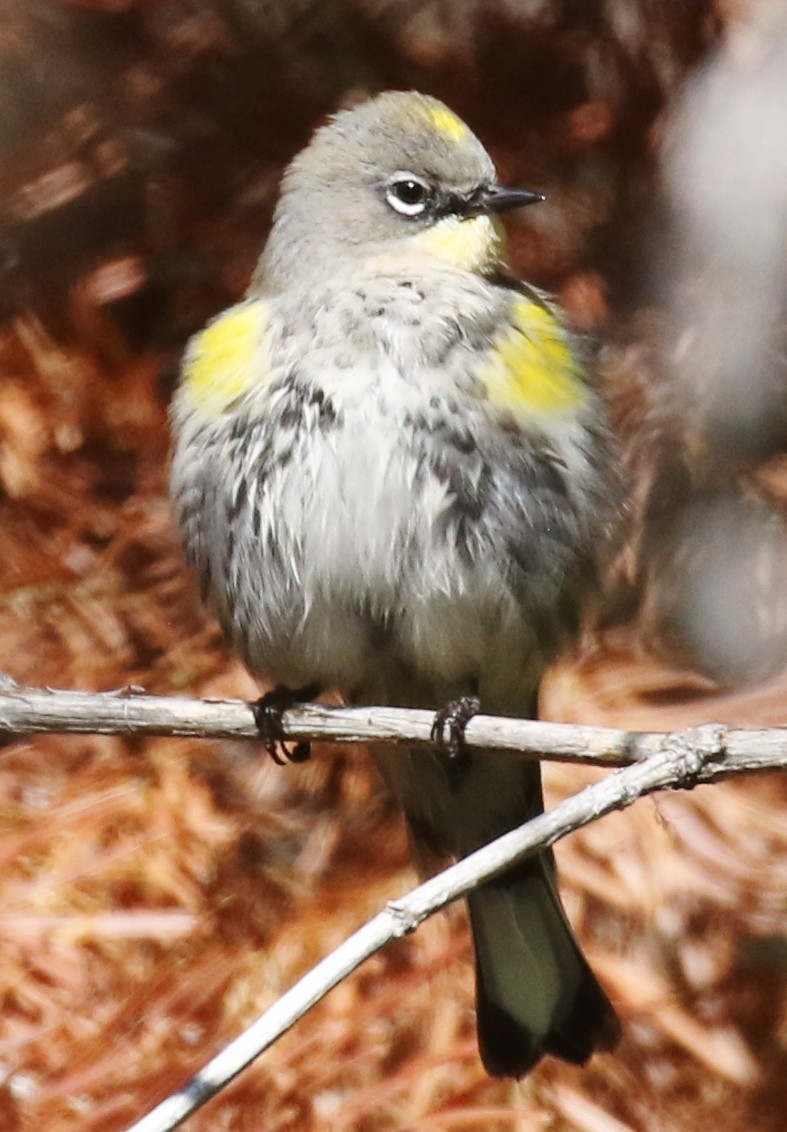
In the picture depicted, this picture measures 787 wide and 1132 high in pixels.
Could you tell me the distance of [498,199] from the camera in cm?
191

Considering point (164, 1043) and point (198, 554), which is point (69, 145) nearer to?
point (198, 554)

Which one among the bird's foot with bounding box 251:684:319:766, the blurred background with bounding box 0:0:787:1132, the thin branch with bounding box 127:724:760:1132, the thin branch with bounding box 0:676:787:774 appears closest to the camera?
the thin branch with bounding box 127:724:760:1132

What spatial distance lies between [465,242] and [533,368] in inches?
7.6

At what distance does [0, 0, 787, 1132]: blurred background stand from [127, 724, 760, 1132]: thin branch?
0.70 meters

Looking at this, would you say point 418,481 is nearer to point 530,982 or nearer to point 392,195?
point 392,195

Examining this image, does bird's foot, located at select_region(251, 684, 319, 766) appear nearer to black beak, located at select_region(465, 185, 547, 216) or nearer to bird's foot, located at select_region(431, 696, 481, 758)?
bird's foot, located at select_region(431, 696, 481, 758)

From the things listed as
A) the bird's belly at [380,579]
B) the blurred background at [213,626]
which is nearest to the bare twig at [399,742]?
the bird's belly at [380,579]

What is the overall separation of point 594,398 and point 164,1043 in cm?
96

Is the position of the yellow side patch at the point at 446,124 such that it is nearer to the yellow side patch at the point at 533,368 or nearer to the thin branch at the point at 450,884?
the yellow side patch at the point at 533,368

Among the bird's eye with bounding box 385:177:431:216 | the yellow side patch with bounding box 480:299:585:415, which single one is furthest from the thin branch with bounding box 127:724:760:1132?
the bird's eye with bounding box 385:177:431:216

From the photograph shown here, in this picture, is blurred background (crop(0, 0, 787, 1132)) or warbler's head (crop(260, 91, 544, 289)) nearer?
warbler's head (crop(260, 91, 544, 289))

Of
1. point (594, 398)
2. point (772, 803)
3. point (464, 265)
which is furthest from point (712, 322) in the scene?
point (772, 803)

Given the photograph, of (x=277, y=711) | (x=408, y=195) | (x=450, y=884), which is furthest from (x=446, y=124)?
(x=450, y=884)

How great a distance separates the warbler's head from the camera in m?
1.91
